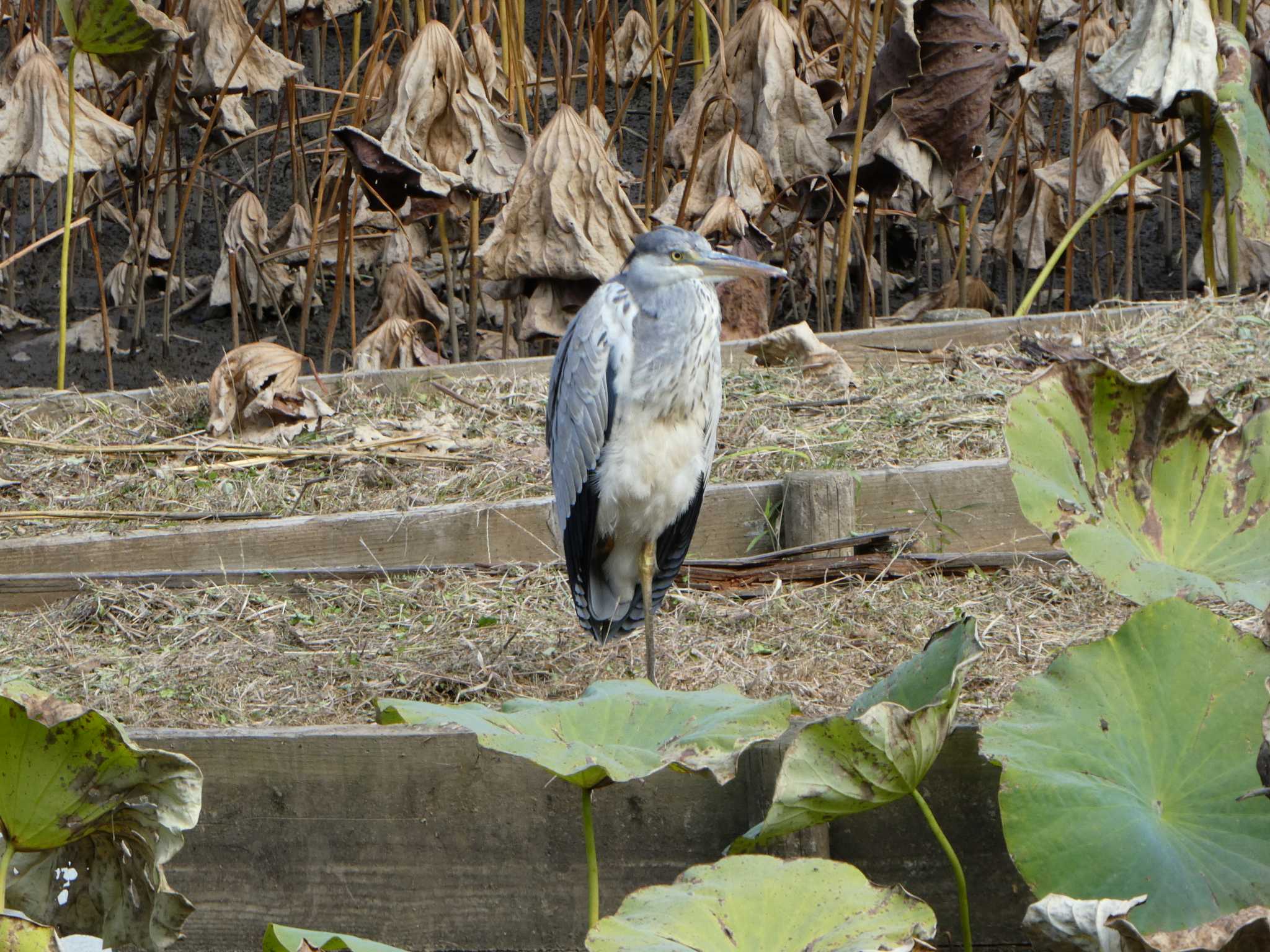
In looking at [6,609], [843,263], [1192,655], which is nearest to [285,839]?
[1192,655]

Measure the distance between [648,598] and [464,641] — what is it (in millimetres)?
378

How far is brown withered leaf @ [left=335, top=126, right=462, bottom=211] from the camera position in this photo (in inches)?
155

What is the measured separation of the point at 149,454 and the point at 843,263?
2.34m

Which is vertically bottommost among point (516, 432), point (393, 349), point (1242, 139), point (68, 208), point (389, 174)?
point (516, 432)

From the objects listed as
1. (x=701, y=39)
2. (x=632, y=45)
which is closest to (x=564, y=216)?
(x=701, y=39)

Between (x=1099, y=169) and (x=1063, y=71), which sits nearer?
(x=1063, y=71)

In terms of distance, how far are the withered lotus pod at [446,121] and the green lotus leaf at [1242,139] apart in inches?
85.3

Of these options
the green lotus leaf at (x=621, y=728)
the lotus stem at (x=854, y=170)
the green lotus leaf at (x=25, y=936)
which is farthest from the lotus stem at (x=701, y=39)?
the green lotus leaf at (x=25, y=936)

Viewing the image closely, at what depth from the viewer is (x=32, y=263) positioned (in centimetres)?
661

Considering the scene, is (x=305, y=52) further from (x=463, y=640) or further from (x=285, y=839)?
(x=285, y=839)

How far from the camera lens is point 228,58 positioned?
4.66 metres

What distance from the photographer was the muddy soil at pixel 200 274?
5629mm

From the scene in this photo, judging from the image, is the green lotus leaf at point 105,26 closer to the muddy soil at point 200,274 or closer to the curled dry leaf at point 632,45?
the muddy soil at point 200,274

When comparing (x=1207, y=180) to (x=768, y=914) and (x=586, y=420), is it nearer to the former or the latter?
(x=586, y=420)
